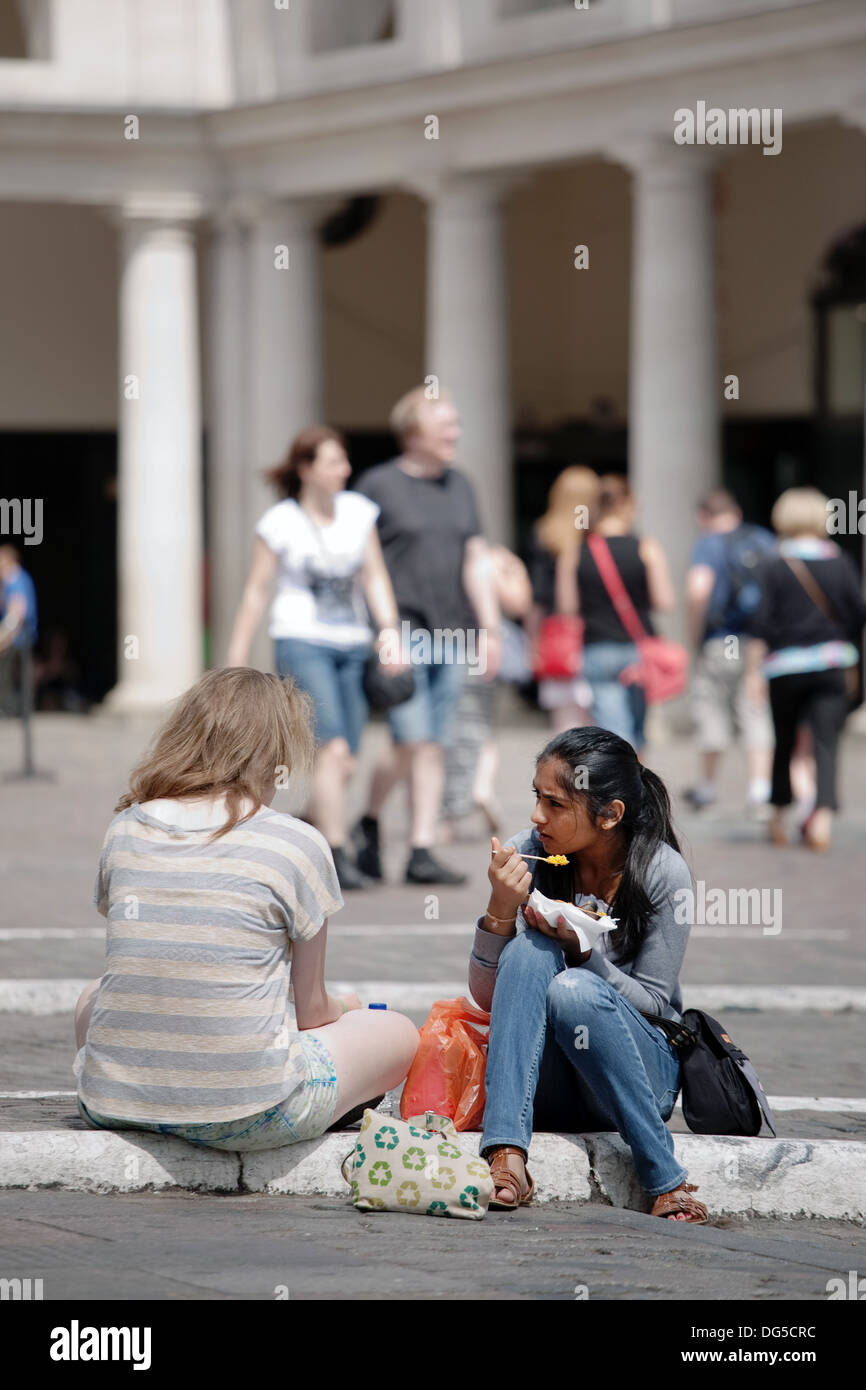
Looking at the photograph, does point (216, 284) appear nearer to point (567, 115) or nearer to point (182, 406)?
point (182, 406)

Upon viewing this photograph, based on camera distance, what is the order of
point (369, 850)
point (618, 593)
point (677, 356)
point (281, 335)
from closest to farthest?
point (369, 850)
point (618, 593)
point (677, 356)
point (281, 335)

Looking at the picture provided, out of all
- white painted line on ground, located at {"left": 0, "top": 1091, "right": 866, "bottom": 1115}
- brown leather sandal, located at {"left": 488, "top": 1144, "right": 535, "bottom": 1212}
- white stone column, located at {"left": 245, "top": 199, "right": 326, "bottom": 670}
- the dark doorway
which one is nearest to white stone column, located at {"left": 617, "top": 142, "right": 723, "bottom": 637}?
white stone column, located at {"left": 245, "top": 199, "right": 326, "bottom": 670}

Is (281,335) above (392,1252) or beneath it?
above

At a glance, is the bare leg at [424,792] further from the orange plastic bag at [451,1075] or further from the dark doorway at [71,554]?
the dark doorway at [71,554]

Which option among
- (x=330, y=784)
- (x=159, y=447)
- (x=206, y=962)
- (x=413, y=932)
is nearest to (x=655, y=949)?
→ (x=206, y=962)

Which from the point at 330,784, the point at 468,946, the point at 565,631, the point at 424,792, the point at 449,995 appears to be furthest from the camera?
the point at 565,631

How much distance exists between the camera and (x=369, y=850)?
31.2ft

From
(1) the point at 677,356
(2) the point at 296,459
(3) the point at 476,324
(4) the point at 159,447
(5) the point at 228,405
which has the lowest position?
(2) the point at 296,459

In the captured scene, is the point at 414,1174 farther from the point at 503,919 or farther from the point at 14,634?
the point at 14,634

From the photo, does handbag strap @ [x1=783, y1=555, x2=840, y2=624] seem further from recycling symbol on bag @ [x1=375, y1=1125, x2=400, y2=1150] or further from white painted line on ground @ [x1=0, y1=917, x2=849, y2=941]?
recycling symbol on bag @ [x1=375, y1=1125, x2=400, y2=1150]

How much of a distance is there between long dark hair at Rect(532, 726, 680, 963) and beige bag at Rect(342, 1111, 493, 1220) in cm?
66

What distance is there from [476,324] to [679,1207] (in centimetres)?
1521

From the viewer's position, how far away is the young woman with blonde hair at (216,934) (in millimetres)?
4457

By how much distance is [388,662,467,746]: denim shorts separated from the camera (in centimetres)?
938
